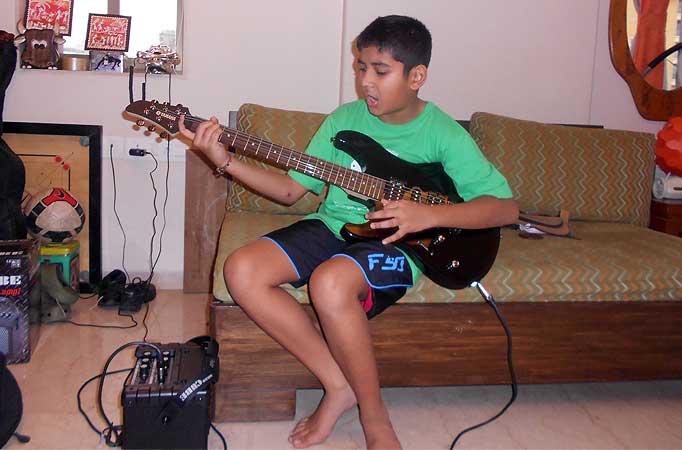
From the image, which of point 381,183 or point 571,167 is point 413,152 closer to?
point 381,183

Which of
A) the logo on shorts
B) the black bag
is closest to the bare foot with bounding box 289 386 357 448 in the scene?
the logo on shorts

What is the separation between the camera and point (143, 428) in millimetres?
1353

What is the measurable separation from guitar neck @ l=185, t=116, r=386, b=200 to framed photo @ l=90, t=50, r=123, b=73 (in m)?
1.16

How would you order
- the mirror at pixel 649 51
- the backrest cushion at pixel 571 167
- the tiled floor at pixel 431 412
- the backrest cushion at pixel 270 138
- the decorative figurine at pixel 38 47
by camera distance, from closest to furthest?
the tiled floor at pixel 431 412
the backrest cushion at pixel 270 138
the backrest cushion at pixel 571 167
the decorative figurine at pixel 38 47
the mirror at pixel 649 51

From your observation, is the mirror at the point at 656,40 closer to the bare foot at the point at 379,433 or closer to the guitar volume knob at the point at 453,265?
the guitar volume knob at the point at 453,265

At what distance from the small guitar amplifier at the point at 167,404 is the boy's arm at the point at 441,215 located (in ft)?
1.70

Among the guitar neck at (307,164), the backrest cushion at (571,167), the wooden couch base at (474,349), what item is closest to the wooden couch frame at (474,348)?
the wooden couch base at (474,349)

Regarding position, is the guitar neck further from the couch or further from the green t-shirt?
the couch

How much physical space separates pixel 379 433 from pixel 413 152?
0.70 metres

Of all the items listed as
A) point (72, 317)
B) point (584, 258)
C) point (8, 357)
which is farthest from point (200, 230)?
point (584, 258)

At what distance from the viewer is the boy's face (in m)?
1.56

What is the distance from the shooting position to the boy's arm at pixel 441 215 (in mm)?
1469

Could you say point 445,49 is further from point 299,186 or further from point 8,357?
point 8,357

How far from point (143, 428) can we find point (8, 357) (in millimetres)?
730
